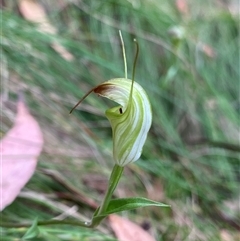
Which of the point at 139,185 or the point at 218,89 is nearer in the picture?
the point at 139,185

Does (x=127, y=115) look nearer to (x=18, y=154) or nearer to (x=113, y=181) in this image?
(x=113, y=181)

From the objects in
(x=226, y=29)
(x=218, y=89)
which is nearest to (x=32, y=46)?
(x=218, y=89)

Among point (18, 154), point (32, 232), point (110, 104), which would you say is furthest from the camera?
point (110, 104)

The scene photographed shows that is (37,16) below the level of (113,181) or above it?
above

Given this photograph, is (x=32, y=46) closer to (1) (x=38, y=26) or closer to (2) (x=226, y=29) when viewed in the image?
(1) (x=38, y=26)

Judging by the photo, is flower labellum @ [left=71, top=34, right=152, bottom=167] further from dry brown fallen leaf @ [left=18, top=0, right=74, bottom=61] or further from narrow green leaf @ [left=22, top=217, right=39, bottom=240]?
dry brown fallen leaf @ [left=18, top=0, right=74, bottom=61]

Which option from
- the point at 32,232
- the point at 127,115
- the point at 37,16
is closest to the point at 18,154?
the point at 32,232

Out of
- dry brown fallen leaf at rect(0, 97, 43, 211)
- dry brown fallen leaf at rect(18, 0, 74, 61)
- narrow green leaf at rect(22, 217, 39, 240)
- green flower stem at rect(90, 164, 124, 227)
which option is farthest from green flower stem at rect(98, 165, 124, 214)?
dry brown fallen leaf at rect(18, 0, 74, 61)
